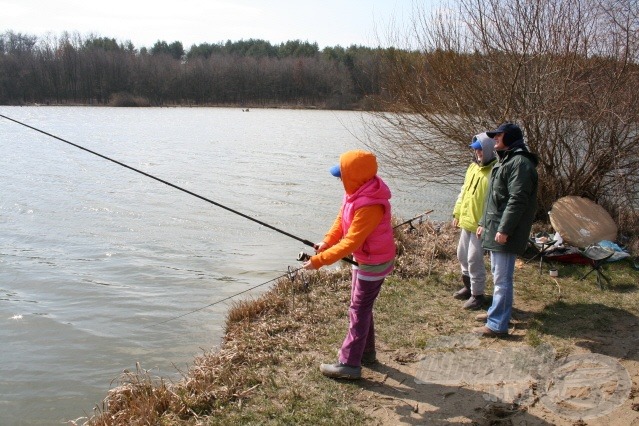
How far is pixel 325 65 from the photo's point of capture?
7444 centimetres

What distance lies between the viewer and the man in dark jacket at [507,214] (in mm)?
5277

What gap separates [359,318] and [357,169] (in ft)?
3.82

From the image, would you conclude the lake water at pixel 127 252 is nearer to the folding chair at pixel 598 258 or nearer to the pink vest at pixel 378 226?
the pink vest at pixel 378 226

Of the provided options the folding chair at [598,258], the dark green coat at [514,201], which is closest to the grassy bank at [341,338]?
the folding chair at [598,258]

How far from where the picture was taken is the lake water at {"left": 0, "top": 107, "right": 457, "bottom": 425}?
6.62 m

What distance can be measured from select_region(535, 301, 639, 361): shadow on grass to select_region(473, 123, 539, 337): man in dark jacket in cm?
57

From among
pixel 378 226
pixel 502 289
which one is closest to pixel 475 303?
pixel 502 289

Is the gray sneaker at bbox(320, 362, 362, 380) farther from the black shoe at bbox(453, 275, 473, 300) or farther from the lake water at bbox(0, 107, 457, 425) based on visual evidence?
the black shoe at bbox(453, 275, 473, 300)

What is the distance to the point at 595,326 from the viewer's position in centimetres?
578

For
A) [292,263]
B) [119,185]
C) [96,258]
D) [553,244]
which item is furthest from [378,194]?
[119,185]

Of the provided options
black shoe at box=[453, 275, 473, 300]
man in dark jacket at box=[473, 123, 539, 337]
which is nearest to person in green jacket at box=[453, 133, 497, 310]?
black shoe at box=[453, 275, 473, 300]

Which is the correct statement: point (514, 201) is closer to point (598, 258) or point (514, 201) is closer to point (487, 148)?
point (487, 148)

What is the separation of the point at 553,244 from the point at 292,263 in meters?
4.29

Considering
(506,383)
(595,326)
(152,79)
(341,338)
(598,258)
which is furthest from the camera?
(152,79)
